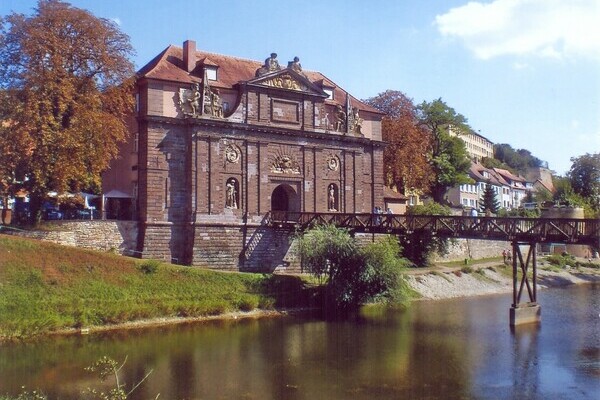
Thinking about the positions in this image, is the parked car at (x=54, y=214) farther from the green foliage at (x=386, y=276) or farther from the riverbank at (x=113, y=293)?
the green foliage at (x=386, y=276)

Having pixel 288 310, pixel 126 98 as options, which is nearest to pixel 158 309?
pixel 288 310

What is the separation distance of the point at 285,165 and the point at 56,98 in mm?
15728

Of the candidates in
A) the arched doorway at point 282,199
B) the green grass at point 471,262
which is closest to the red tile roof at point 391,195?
the green grass at point 471,262

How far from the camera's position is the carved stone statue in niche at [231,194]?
133 feet

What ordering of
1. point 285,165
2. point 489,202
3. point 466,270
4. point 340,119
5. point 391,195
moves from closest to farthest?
point 285,165 → point 340,119 → point 466,270 → point 391,195 → point 489,202

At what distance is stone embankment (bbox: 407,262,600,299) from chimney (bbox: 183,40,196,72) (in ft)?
65.5

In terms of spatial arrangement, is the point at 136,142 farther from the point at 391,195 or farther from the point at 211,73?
the point at 391,195

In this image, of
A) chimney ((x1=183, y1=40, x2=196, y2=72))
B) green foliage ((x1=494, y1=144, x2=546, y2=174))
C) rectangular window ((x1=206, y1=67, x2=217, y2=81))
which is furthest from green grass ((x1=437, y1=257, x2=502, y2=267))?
green foliage ((x1=494, y1=144, x2=546, y2=174))

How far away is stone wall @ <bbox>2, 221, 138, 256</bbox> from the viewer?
1340 inches

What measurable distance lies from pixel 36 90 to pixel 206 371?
749 inches

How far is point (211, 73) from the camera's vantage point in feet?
133

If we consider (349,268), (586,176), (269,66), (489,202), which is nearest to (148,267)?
(349,268)

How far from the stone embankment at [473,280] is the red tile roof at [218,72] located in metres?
13.4

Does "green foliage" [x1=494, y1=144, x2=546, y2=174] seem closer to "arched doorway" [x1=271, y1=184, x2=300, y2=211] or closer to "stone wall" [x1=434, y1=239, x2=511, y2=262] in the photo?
"stone wall" [x1=434, y1=239, x2=511, y2=262]
